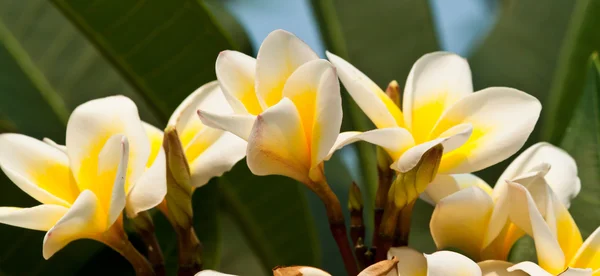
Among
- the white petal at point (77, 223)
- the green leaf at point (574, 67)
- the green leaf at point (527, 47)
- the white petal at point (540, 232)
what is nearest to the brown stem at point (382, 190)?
the white petal at point (540, 232)

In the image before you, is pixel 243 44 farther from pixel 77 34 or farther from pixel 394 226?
pixel 394 226

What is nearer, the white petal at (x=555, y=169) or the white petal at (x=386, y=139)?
the white petal at (x=386, y=139)

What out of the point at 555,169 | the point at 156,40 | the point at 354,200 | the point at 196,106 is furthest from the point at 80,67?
the point at 555,169

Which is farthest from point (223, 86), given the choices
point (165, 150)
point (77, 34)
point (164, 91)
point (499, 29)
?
point (499, 29)

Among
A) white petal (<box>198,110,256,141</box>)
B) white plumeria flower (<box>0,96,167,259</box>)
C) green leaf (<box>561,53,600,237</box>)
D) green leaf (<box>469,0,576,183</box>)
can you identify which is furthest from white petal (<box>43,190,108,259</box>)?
green leaf (<box>469,0,576,183</box>)

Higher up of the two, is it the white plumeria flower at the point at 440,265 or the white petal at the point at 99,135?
the white petal at the point at 99,135

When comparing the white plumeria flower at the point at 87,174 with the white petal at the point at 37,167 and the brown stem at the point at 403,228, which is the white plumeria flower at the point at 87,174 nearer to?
the white petal at the point at 37,167

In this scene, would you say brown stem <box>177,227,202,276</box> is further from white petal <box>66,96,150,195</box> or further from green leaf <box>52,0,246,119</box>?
green leaf <box>52,0,246,119</box>
